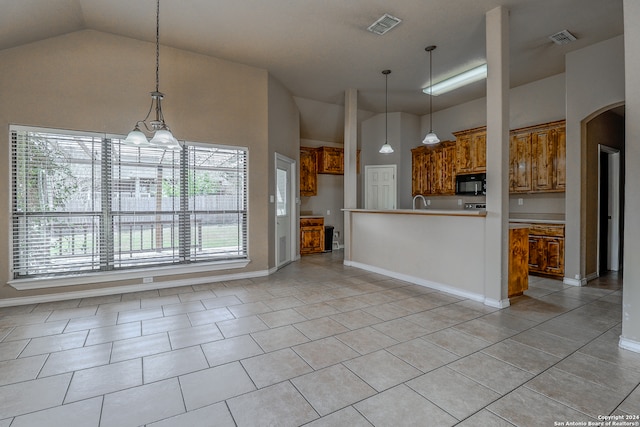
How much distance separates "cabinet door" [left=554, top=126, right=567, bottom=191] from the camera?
4.82 meters

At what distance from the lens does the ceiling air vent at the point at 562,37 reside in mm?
3892

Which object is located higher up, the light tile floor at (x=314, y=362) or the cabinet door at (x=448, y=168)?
the cabinet door at (x=448, y=168)

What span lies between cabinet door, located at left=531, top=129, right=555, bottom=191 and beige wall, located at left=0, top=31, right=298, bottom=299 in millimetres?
4439

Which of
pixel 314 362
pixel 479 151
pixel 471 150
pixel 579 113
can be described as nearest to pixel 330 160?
pixel 471 150

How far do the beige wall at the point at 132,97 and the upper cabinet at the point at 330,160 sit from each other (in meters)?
2.37

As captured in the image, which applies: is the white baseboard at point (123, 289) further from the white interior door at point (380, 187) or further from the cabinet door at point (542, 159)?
the cabinet door at point (542, 159)

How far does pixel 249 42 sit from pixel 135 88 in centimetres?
167

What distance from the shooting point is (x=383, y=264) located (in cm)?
521

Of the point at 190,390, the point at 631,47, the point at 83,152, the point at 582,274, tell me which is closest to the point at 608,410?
the point at 190,390

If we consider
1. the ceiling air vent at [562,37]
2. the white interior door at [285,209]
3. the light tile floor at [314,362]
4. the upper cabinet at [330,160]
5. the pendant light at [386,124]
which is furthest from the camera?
the upper cabinet at [330,160]

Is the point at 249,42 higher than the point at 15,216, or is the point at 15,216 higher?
the point at 249,42

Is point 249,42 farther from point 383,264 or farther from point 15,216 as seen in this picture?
point 383,264

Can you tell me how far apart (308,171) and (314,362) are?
568 centimetres

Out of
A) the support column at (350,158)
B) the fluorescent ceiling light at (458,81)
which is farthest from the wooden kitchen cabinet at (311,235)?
the fluorescent ceiling light at (458,81)
